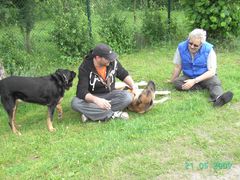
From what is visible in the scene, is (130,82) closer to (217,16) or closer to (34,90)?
(34,90)

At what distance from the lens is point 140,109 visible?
6.57 metres

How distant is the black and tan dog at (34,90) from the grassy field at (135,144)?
1.24 feet

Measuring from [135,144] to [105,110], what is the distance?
1050 mm

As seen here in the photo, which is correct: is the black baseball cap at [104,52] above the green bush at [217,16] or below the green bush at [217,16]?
above

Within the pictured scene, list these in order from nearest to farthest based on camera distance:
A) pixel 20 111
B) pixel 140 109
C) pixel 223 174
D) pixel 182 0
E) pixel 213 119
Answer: pixel 223 174 < pixel 213 119 < pixel 140 109 < pixel 20 111 < pixel 182 0

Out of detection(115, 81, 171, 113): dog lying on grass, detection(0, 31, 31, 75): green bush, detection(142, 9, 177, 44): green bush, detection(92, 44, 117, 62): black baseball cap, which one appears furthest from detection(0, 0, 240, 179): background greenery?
detection(92, 44, 117, 62): black baseball cap

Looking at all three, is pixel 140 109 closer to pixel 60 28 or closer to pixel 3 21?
pixel 60 28

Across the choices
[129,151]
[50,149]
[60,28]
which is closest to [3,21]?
[60,28]

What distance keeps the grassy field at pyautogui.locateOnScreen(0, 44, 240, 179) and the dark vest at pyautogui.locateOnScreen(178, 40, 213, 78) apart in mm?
385

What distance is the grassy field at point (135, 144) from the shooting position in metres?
4.84

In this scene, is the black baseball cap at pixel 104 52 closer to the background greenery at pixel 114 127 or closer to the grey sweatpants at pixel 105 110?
the grey sweatpants at pixel 105 110

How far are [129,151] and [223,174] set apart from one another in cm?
121

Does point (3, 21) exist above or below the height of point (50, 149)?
above

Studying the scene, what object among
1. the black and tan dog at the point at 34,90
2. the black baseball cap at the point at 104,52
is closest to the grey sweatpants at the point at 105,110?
the black and tan dog at the point at 34,90
